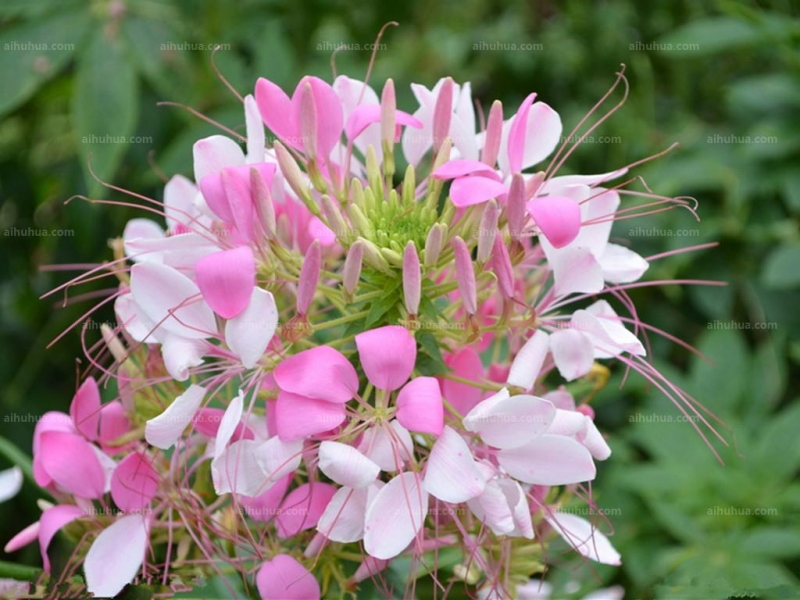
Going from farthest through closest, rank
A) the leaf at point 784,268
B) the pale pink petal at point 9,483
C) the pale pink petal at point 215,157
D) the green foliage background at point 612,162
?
the leaf at point 784,268 → the green foliage background at point 612,162 → the pale pink petal at point 9,483 → the pale pink petal at point 215,157

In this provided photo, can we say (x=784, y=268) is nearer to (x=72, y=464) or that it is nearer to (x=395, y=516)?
(x=395, y=516)

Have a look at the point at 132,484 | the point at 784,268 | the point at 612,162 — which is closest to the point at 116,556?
the point at 132,484

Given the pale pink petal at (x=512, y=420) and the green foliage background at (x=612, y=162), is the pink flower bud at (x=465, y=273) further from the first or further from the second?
the green foliage background at (x=612, y=162)

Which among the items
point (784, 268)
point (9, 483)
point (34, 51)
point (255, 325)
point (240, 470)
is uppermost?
point (34, 51)

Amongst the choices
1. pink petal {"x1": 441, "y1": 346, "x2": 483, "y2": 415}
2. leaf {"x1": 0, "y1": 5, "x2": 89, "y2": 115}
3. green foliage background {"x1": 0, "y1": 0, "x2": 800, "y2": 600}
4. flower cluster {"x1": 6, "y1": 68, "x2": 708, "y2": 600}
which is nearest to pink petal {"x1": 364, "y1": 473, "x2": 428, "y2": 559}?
flower cluster {"x1": 6, "y1": 68, "x2": 708, "y2": 600}

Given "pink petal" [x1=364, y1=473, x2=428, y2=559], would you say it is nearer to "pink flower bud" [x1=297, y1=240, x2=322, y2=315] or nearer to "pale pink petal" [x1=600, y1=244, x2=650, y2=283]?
"pink flower bud" [x1=297, y1=240, x2=322, y2=315]

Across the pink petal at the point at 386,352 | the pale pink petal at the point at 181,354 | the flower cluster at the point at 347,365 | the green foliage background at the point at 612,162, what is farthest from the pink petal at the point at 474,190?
the green foliage background at the point at 612,162
